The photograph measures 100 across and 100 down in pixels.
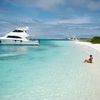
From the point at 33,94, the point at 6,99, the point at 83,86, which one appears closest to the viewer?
the point at 6,99

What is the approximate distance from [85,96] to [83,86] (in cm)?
227

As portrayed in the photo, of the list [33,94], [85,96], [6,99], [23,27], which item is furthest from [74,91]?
[23,27]

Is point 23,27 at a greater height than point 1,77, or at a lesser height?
greater

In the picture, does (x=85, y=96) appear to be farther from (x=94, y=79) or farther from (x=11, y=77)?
(x=11, y=77)

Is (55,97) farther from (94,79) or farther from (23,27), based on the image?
(23,27)

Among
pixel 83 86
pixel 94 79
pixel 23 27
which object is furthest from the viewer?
pixel 23 27

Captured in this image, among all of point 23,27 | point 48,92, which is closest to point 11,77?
point 48,92

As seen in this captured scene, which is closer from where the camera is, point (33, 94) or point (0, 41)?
point (33, 94)

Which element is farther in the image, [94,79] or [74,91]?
[94,79]

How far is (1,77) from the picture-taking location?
52.5 feet

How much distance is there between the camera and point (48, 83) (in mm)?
14359

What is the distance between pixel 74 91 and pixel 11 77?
5.18m

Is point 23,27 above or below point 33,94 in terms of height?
above

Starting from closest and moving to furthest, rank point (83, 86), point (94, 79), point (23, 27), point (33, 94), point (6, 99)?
point (6, 99) < point (33, 94) < point (83, 86) < point (94, 79) < point (23, 27)
